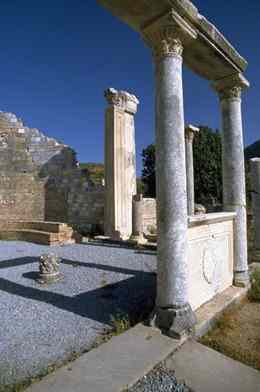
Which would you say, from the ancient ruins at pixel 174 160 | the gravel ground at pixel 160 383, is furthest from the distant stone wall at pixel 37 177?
the gravel ground at pixel 160 383

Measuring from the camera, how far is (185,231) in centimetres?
297

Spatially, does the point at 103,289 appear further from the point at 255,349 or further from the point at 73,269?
the point at 255,349

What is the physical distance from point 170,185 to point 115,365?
1.72m

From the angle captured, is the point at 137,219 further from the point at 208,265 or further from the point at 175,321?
Answer: the point at 175,321

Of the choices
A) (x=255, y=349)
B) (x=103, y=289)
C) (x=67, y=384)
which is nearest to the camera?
(x=67, y=384)

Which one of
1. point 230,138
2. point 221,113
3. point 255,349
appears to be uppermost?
point 221,113

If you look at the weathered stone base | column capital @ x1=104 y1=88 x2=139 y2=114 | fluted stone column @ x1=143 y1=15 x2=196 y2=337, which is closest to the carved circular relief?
fluted stone column @ x1=143 y1=15 x2=196 y2=337

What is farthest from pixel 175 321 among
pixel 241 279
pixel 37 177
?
pixel 37 177

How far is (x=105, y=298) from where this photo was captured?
3.94m

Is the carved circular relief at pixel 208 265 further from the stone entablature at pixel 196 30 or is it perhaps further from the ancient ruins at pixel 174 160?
the stone entablature at pixel 196 30

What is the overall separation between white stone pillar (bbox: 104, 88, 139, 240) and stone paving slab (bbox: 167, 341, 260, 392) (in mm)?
6922

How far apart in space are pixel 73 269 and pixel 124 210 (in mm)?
4364

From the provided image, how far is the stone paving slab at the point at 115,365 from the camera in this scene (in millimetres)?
1995

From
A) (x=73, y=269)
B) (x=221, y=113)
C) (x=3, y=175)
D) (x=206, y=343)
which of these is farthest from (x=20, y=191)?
(x=206, y=343)
